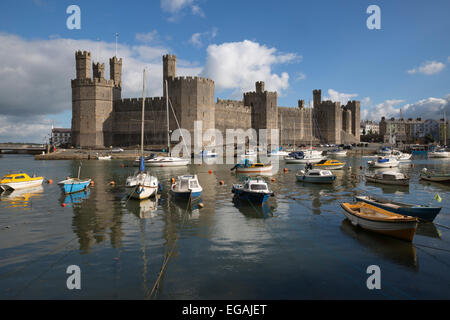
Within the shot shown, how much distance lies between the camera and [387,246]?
10305 millimetres

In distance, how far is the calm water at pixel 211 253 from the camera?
24.8ft

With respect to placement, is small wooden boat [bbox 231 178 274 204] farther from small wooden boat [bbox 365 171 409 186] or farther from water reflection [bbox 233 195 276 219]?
small wooden boat [bbox 365 171 409 186]

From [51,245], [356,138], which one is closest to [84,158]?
[51,245]

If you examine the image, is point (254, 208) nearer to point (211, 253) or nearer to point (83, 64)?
point (211, 253)

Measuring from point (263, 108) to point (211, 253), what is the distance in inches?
2607

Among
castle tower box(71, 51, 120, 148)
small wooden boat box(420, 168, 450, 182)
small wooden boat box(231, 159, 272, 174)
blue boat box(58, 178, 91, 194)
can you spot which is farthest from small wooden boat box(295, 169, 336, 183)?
castle tower box(71, 51, 120, 148)

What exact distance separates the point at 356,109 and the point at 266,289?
9342 cm

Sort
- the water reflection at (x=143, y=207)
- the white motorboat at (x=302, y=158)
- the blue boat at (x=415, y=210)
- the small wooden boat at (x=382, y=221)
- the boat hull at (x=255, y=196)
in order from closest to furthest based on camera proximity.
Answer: the small wooden boat at (x=382, y=221) < the blue boat at (x=415, y=210) < the water reflection at (x=143, y=207) < the boat hull at (x=255, y=196) < the white motorboat at (x=302, y=158)

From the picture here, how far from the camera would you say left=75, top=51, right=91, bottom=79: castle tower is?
60.3 metres

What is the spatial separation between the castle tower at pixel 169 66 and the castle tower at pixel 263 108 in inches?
782

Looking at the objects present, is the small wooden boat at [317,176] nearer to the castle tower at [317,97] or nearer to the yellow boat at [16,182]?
the yellow boat at [16,182]

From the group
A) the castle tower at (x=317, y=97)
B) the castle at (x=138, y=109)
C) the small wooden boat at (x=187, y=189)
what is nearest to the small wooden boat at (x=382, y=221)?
the small wooden boat at (x=187, y=189)

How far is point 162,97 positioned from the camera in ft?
200
